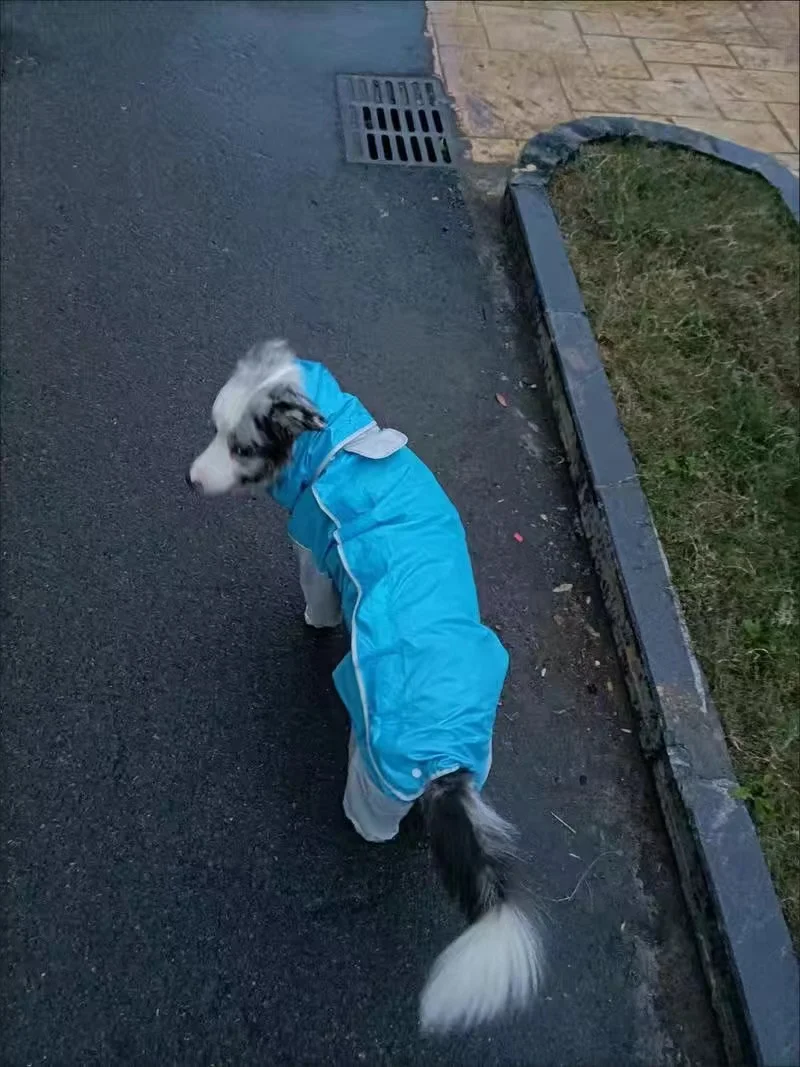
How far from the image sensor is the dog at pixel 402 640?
6.63 feet

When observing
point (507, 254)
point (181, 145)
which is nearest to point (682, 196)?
point (507, 254)

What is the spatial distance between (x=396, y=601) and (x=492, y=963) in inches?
35.0

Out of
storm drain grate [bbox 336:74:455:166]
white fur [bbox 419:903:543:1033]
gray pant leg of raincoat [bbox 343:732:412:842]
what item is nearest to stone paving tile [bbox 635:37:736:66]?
storm drain grate [bbox 336:74:455:166]

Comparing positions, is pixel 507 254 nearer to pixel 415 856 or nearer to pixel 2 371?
pixel 2 371

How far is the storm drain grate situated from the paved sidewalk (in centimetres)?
16

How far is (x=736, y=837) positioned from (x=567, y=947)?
0.65 meters

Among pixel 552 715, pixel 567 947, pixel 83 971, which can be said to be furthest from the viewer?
pixel 552 715

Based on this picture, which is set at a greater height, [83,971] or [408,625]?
[408,625]

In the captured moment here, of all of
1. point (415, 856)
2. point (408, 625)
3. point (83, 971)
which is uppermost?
point (408, 625)

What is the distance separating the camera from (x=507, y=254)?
4738mm

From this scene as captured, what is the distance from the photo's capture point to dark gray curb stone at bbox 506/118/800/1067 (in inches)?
98.7

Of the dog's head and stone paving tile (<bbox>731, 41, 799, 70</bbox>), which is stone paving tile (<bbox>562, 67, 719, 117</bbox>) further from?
the dog's head

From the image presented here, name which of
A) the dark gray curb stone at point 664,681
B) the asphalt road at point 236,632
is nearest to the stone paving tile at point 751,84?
the dark gray curb stone at point 664,681

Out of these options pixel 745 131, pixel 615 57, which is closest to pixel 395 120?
pixel 615 57
